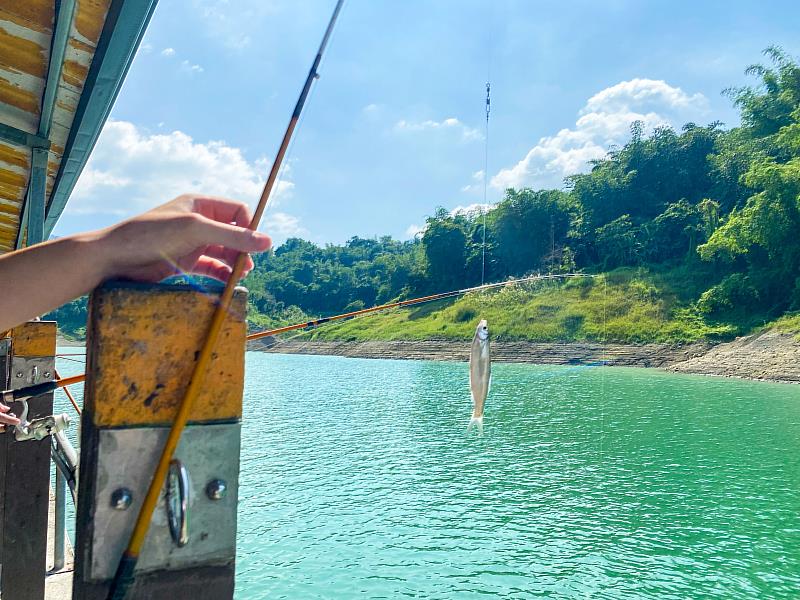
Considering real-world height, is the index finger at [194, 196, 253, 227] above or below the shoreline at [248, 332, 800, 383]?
above

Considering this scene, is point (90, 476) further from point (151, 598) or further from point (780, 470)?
point (780, 470)

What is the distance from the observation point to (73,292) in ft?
4.40

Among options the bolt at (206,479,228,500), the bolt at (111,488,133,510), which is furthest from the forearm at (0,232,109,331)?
the bolt at (206,479,228,500)

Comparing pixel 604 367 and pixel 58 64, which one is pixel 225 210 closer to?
pixel 58 64

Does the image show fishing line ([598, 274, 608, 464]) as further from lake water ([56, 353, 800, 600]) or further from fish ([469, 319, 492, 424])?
fish ([469, 319, 492, 424])

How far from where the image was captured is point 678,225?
57844mm

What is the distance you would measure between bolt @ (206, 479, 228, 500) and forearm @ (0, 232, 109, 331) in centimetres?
55

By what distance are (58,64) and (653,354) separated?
143 ft

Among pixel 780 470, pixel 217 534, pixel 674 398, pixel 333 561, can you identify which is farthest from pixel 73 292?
pixel 674 398

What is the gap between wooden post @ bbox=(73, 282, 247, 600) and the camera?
1.35 meters

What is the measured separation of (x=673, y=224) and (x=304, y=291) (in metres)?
72.2

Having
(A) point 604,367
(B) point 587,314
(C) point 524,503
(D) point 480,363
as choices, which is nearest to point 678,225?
(B) point 587,314

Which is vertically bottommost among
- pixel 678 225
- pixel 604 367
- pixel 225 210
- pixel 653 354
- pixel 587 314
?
pixel 604 367

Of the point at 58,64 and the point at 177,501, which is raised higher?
the point at 58,64
